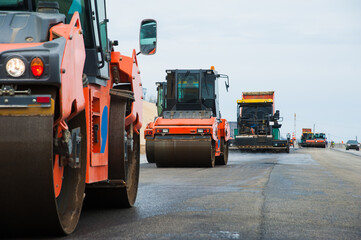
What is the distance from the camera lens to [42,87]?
3.95 meters

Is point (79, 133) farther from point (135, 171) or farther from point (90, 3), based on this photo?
point (135, 171)

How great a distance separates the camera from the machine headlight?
3861 mm

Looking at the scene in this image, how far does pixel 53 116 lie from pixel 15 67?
1.35 feet

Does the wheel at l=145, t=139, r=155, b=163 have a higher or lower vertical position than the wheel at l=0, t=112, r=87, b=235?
lower

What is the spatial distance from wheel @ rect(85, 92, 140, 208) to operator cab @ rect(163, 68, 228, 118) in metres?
11.6

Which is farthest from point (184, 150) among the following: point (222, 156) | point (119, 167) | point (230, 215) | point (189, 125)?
point (119, 167)

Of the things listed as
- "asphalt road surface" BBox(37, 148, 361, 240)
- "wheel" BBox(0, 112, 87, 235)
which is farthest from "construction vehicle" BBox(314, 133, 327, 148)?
A: "wheel" BBox(0, 112, 87, 235)

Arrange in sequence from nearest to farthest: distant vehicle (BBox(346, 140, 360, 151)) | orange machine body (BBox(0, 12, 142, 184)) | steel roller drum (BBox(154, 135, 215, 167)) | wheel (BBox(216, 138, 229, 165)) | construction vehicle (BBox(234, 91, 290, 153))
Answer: orange machine body (BBox(0, 12, 142, 184))
steel roller drum (BBox(154, 135, 215, 167))
wheel (BBox(216, 138, 229, 165))
construction vehicle (BBox(234, 91, 290, 153))
distant vehicle (BBox(346, 140, 360, 151))

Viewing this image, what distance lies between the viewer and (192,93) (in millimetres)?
19359

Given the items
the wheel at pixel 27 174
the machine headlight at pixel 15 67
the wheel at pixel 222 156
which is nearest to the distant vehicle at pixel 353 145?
the wheel at pixel 222 156

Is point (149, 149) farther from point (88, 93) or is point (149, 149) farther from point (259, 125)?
point (259, 125)

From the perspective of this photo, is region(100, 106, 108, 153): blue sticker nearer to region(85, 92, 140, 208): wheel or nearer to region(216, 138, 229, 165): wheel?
region(85, 92, 140, 208): wheel

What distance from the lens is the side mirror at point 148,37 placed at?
6449 mm

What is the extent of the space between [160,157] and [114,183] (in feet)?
37.3
